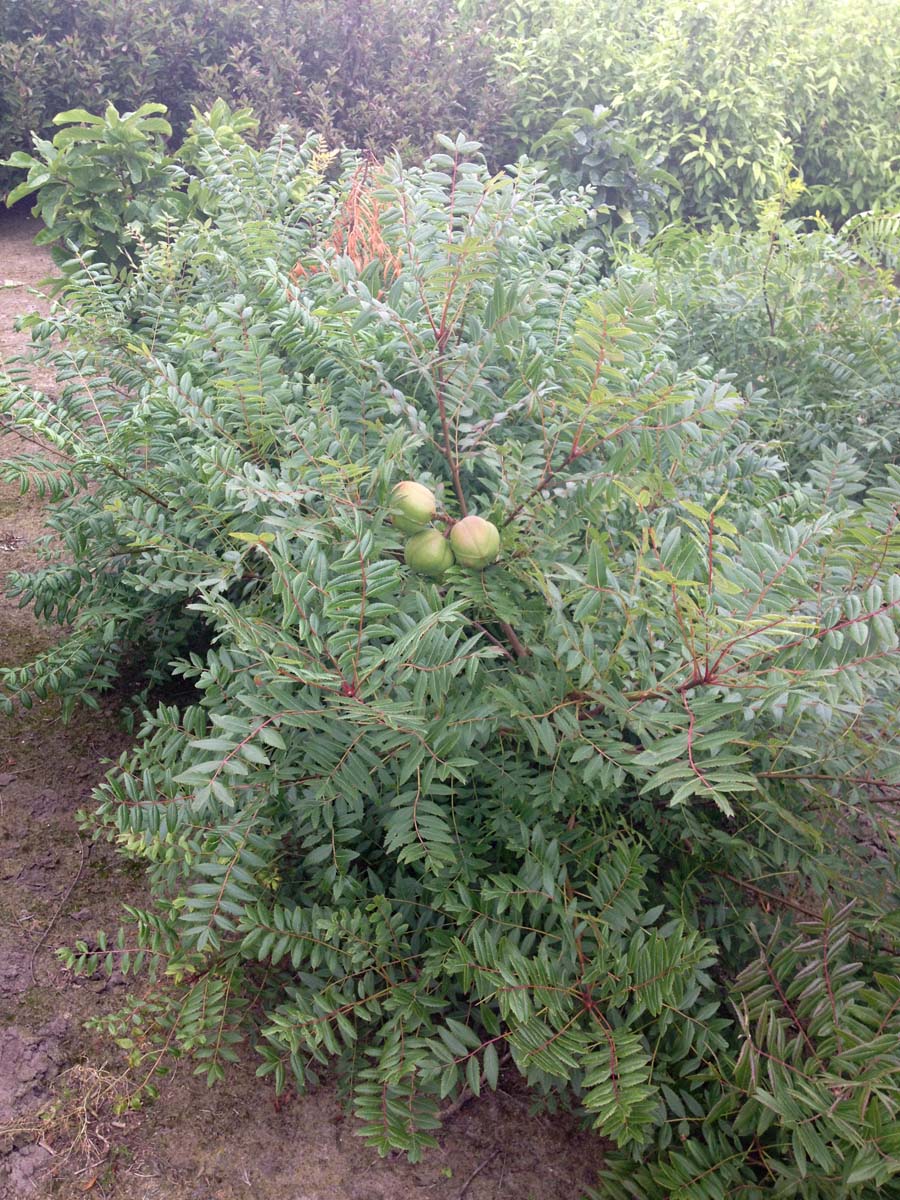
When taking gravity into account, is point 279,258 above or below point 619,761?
above

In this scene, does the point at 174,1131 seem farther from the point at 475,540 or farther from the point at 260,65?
the point at 260,65

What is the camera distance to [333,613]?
123 centimetres

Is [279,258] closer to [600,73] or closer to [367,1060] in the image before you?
[367,1060]

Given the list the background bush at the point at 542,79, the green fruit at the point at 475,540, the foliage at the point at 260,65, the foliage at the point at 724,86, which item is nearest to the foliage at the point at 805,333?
the green fruit at the point at 475,540

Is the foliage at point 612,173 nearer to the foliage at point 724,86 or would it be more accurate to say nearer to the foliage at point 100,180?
the foliage at point 724,86

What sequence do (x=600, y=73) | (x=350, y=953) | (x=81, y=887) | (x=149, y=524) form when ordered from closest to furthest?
(x=350, y=953) < (x=149, y=524) < (x=81, y=887) < (x=600, y=73)

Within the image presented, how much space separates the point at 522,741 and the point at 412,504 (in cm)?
52

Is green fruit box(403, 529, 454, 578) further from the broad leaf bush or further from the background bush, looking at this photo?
the background bush

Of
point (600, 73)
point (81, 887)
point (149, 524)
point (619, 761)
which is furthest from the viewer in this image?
point (600, 73)

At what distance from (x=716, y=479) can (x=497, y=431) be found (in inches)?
20.1

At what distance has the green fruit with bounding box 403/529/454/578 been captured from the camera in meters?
1.40

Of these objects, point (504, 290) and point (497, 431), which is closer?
point (504, 290)

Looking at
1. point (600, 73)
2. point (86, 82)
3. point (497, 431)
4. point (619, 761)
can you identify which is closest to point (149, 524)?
point (497, 431)

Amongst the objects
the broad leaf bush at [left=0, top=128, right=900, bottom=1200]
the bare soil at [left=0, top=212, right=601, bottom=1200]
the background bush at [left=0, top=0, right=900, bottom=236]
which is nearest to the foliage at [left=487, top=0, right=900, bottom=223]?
the background bush at [left=0, top=0, right=900, bottom=236]
